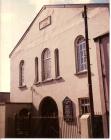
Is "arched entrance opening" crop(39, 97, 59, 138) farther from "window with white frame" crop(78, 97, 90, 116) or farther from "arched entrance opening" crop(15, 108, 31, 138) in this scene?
"window with white frame" crop(78, 97, 90, 116)

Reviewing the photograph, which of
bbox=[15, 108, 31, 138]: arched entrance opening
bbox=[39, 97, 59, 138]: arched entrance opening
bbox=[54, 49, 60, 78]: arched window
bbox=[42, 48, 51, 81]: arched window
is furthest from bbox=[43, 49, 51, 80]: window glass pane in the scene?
bbox=[15, 108, 31, 138]: arched entrance opening

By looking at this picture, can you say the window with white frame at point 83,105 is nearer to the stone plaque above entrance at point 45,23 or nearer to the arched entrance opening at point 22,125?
the arched entrance opening at point 22,125

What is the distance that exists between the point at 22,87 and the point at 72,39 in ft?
16.9

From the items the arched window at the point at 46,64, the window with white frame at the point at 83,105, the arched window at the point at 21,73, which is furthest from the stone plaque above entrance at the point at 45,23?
the window with white frame at the point at 83,105

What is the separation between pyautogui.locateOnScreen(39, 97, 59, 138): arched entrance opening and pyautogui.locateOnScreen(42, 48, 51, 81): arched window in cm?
125


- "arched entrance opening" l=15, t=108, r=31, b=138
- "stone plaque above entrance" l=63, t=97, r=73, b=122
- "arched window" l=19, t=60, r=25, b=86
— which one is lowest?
"arched entrance opening" l=15, t=108, r=31, b=138

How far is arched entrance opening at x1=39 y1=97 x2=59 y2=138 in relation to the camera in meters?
14.7

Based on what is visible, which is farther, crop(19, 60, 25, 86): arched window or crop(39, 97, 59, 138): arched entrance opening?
crop(19, 60, 25, 86): arched window

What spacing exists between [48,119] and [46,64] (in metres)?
2.92

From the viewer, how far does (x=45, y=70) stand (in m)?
16.2

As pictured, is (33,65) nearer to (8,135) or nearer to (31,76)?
(31,76)

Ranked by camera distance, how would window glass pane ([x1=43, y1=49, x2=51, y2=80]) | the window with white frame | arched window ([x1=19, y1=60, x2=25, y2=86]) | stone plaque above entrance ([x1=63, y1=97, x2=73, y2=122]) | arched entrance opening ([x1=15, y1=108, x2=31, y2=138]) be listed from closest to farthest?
1. the window with white frame
2. stone plaque above entrance ([x1=63, y1=97, x2=73, y2=122])
3. arched entrance opening ([x1=15, y1=108, x2=31, y2=138])
4. window glass pane ([x1=43, y1=49, x2=51, y2=80])
5. arched window ([x1=19, y1=60, x2=25, y2=86])

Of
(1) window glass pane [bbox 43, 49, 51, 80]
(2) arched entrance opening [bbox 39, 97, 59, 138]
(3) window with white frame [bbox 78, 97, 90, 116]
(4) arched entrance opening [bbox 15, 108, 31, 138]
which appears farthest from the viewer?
(1) window glass pane [bbox 43, 49, 51, 80]

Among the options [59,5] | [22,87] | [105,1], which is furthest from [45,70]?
[105,1]
